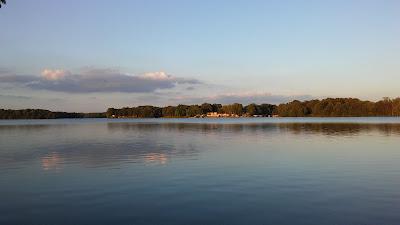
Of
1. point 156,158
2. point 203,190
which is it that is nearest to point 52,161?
point 156,158

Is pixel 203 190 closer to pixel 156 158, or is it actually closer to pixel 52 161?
pixel 156 158

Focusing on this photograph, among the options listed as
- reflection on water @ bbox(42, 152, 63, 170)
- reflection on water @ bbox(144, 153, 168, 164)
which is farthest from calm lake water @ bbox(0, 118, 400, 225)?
reflection on water @ bbox(144, 153, 168, 164)

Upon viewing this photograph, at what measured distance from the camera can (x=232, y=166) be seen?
31500 mm

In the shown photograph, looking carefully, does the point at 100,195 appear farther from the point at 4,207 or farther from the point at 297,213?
the point at 297,213

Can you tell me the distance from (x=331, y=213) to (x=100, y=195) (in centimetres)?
1139

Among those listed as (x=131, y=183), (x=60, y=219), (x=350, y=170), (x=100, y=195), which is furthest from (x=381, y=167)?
(x=60, y=219)

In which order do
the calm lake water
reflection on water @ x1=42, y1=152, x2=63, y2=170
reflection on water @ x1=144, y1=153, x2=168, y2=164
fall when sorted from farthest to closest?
1. reflection on water @ x1=144, y1=153, x2=168, y2=164
2. reflection on water @ x1=42, y1=152, x2=63, y2=170
3. the calm lake water

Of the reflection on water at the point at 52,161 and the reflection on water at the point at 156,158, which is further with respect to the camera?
the reflection on water at the point at 156,158

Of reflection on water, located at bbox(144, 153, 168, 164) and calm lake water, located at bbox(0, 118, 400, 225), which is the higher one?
reflection on water, located at bbox(144, 153, 168, 164)

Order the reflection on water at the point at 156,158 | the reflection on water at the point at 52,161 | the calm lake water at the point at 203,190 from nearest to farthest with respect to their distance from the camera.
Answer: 1. the calm lake water at the point at 203,190
2. the reflection on water at the point at 52,161
3. the reflection on water at the point at 156,158

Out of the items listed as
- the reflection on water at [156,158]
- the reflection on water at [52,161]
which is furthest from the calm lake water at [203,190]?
the reflection on water at [156,158]

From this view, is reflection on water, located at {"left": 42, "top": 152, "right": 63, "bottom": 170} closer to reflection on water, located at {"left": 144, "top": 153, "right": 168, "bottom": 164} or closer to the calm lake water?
the calm lake water

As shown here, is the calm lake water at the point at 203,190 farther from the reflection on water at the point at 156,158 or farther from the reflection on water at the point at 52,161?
the reflection on water at the point at 156,158

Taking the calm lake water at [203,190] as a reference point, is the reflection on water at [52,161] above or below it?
above
